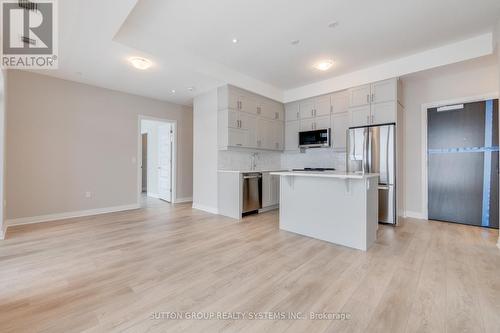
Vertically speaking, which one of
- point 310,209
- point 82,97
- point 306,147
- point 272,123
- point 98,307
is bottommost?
point 98,307

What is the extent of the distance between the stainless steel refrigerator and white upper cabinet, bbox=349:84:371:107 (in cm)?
53

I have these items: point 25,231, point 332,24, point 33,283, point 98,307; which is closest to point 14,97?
point 25,231

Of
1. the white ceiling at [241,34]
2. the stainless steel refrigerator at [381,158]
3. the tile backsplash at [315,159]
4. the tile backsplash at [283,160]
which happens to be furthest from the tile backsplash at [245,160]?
the stainless steel refrigerator at [381,158]

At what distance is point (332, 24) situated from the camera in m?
3.01

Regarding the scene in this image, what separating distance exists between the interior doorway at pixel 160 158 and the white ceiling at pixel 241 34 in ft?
5.92

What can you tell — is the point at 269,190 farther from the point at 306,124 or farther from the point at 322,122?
the point at 322,122

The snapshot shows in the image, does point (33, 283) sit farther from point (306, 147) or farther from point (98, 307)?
point (306, 147)

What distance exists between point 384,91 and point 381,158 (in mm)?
1274

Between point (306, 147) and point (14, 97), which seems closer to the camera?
point (14, 97)

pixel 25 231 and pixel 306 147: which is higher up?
pixel 306 147

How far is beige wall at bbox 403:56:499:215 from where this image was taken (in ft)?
12.4

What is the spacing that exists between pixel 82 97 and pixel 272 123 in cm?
423

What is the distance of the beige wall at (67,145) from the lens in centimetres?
397

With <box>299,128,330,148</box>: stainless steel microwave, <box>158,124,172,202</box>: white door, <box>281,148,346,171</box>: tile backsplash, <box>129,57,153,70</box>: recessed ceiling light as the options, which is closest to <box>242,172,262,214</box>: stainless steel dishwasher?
<box>299,128,330,148</box>: stainless steel microwave
